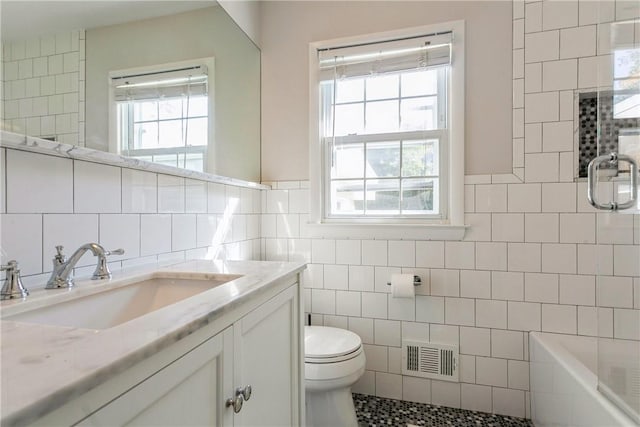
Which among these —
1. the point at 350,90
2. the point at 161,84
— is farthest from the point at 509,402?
the point at 161,84

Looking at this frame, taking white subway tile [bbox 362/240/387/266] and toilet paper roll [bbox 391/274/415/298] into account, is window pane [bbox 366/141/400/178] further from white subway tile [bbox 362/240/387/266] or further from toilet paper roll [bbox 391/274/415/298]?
toilet paper roll [bbox 391/274/415/298]

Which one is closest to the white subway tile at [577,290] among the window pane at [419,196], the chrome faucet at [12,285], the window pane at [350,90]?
the window pane at [419,196]

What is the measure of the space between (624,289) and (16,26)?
2.19 metres

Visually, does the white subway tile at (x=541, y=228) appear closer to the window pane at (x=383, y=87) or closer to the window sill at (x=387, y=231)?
the window sill at (x=387, y=231)

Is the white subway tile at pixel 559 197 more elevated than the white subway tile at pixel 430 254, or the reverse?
the white subway tile at pixel 559 197

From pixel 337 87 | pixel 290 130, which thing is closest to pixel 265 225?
pixel 290 130

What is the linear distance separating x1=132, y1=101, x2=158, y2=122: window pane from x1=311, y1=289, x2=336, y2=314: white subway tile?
4.28 ft

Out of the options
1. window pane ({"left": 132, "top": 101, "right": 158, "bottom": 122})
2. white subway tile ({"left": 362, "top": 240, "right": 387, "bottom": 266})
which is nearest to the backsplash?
window pane ({"left": 132, "top": 101, "right": 158, "bottom": 122})

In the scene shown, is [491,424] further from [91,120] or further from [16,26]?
[16,26]

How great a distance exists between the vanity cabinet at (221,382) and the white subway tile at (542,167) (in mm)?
1410

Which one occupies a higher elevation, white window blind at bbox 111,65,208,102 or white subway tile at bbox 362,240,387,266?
white window blind at bbox 111,65,208,102

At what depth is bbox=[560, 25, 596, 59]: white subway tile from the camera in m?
1.66

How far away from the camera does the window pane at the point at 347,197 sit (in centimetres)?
204

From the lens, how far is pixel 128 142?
1.22m
